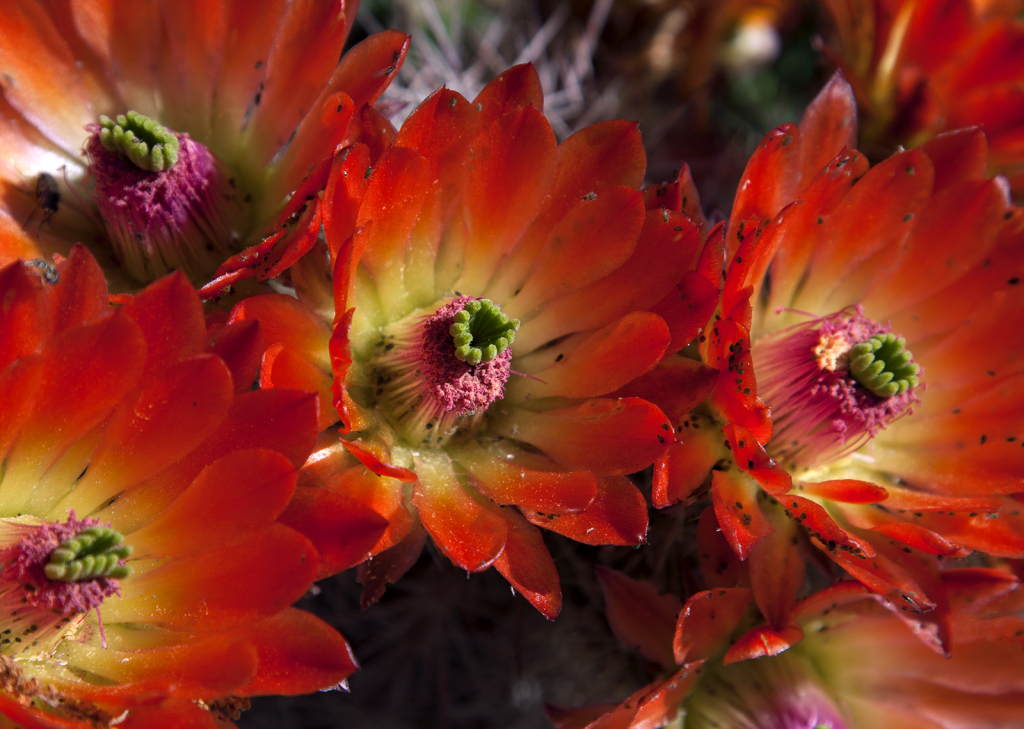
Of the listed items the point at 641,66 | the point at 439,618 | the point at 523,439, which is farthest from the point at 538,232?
the point at 641,66

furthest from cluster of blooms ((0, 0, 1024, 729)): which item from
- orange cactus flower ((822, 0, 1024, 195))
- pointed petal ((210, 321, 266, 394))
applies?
orange cactus flower ((822, 0, 1024, 195))

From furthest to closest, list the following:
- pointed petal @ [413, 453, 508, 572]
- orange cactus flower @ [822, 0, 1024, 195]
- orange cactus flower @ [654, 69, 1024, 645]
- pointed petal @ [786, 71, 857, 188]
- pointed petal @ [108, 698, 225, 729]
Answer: orange cactus flower @ [822, 0, 1024, 195], pointed petal @ [786, 71, 857, 188], orange cactus flower @ [654, 69, 1024, 645], pointed petal @ [413, 453, 508, 572], pointed petal @ [108, 698, 225, 729]

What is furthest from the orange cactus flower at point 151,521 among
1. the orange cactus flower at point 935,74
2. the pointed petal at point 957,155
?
the orange cactus flower at point 935,74

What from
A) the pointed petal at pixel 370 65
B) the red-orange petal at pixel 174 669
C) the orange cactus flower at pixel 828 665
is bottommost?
the orange cactus flower at pixel 828 665

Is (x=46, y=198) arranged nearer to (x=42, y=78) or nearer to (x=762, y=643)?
(x=42, y=78)

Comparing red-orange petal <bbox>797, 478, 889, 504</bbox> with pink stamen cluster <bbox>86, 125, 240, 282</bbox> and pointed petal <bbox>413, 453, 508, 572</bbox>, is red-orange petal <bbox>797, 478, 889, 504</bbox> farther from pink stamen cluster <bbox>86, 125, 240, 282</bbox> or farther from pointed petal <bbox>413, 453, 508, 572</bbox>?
pink stamen cluster <bbox>86, 125, 240, 282</bbox>

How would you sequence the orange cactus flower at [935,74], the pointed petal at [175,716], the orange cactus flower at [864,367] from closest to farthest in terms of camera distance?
the pointed petal at [175,716] < the orange cactus flower at [864,367] < the orange cactus flower at [935,74]

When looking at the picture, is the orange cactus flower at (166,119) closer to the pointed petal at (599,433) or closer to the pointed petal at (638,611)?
the pointed petal at (599,433)
